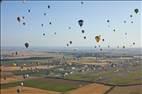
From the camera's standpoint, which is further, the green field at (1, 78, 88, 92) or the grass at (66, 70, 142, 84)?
the grass at (66, 70, 142, 84)

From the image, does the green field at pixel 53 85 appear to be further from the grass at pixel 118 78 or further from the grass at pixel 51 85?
the grass at pixel 118 78

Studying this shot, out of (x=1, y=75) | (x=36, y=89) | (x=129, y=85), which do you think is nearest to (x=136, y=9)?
(x=129, y=85)

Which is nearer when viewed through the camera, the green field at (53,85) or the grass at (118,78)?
the green field at (53,85)

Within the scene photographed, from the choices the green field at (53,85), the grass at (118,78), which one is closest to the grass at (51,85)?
the green field at (53,85)

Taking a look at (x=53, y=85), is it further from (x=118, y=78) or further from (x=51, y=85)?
(x=118, y=78)

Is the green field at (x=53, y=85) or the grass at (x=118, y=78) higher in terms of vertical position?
the grass at (x=118, y=78)

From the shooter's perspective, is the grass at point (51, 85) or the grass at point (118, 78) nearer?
the grass at point (51, 85)

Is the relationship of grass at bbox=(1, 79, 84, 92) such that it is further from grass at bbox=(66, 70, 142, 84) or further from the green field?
grass at bbox=(66, 70, 142, 84)

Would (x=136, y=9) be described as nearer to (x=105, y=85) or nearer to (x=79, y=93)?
(x=79, y=93)

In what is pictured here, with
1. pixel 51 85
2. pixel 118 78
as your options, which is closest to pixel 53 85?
pixel 51 85

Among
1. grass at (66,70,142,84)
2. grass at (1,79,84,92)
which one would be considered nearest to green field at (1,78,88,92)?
grass at (1,79,84,92)

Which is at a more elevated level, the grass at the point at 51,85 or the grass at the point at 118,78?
the grass at the point at 118,78
